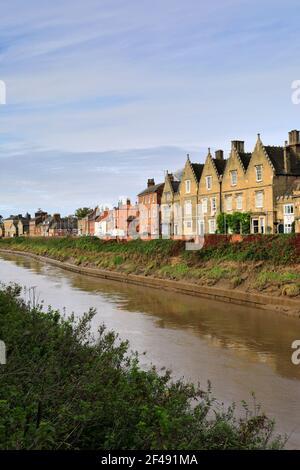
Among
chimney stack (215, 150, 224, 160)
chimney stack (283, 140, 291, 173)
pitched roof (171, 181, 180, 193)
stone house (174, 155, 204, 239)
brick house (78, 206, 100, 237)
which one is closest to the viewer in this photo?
chimney stack (283, 140, 291, 173)

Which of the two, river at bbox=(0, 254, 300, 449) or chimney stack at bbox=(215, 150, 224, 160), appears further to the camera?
chimney stack at bbox=(215, 150, 224, 160)

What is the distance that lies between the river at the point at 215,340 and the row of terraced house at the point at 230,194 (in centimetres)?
1429

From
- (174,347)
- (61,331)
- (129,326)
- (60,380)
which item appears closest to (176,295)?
(129,326)

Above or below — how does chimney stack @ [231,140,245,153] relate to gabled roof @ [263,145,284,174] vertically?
above

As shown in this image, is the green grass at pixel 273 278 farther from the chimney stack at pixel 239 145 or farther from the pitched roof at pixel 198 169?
the pitched roof at pixel 198 169

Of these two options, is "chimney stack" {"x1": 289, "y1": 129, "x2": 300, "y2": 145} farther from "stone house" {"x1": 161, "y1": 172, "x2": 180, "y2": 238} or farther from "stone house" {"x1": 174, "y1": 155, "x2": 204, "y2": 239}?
"stone house" {"x1": 161, "y1": 172, "x2": 180, "y2": 238}

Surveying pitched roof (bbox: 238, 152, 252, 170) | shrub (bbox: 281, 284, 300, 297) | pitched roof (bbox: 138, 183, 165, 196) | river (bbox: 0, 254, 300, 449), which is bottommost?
river (bbox: 0, 254, 300, 449)

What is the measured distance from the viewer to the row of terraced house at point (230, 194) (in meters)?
46.0

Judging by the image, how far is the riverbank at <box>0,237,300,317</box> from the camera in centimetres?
2872

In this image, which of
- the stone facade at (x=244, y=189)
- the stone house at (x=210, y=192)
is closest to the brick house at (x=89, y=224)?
the stone facade at (x=244, y=189)

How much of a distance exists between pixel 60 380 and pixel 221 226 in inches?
1707

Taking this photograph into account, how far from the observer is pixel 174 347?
58.7 ft

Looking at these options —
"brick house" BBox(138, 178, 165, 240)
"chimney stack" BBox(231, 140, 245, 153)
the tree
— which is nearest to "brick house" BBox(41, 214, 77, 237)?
the tree

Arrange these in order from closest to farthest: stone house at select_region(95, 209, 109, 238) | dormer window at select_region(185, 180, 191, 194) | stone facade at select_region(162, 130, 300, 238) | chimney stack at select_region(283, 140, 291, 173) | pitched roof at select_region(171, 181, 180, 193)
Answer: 1. stone facade at select_region(162, 130, 300, 238)
2. chimney stack at select_region(283, 140, 291, 173)
3. dormer window at select_region(185, 180, 191, 194)
4. pitched roof at select_region(171, 181, 180, 193)
5. stone house at select_region(95, 209, 109, 238)
